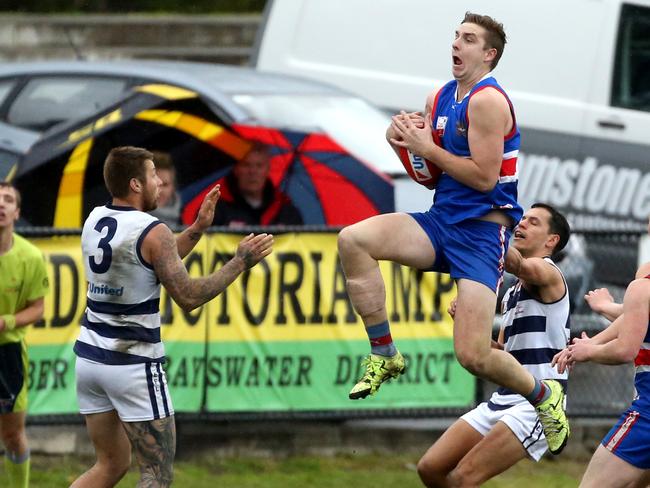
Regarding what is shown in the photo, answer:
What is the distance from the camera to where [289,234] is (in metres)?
10.6

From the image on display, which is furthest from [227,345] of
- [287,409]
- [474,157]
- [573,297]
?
[474,157]

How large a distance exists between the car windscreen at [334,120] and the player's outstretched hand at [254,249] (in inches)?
194

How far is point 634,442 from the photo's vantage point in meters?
7.11

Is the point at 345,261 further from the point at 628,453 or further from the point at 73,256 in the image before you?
the point at 73,256

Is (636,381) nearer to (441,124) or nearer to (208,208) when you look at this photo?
(441,124)

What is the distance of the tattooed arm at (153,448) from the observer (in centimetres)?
754

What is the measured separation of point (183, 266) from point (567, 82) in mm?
6757

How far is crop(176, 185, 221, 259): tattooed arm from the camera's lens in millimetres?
7660

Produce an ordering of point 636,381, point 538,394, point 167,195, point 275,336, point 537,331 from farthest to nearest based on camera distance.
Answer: point 167,195 < point 275,336 < point 537,331 < point 538,394 < point 636,381

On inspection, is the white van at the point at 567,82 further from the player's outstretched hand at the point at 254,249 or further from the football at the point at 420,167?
the player's outstretched hand at the point at 254,249

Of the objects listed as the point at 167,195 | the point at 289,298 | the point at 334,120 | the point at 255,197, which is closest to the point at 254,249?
the point at 289,298

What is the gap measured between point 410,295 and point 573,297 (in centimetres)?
156

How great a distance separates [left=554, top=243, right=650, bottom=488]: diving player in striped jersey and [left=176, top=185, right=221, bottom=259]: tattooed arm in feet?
6.11

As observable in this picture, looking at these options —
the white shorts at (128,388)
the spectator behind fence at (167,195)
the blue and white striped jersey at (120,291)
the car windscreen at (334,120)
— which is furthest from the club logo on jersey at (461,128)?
the car windscreen at (334,120)
